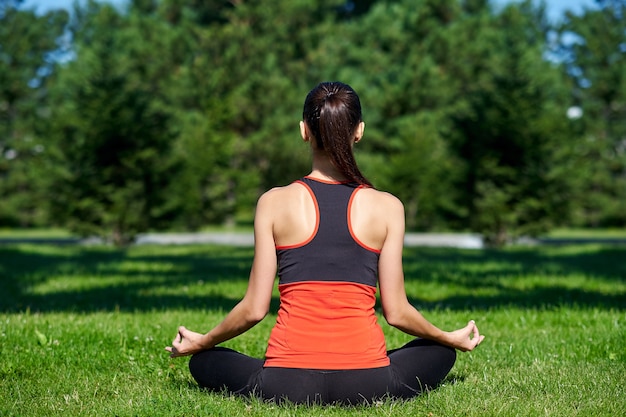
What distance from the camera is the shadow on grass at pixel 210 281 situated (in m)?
8.94

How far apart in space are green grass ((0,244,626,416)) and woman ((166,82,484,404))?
7.2 inches

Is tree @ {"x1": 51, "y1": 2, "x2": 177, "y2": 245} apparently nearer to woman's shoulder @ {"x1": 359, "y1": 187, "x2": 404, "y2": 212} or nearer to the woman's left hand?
the woman's left hand

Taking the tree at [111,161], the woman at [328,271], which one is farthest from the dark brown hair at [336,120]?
the tree at [111,161]

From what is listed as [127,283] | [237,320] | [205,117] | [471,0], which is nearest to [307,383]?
[237,320]

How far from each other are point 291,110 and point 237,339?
109 ft

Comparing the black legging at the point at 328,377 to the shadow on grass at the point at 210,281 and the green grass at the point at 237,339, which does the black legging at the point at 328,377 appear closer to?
the green grass at the point at 237,339

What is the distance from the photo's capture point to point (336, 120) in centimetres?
364

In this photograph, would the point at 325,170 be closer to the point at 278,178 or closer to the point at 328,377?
the point at 328,377

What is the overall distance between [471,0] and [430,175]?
54.0ft

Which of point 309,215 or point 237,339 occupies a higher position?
point 309,215

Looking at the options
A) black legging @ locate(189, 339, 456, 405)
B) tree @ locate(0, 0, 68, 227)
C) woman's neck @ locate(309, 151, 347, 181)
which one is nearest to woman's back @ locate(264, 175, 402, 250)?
woman's neck @ locate(309, 151, 347, 181)

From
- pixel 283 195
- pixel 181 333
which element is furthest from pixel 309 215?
pixel 181 333

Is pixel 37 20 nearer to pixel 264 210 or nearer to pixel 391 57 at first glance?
pixel 391 57

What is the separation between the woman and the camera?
364cm
